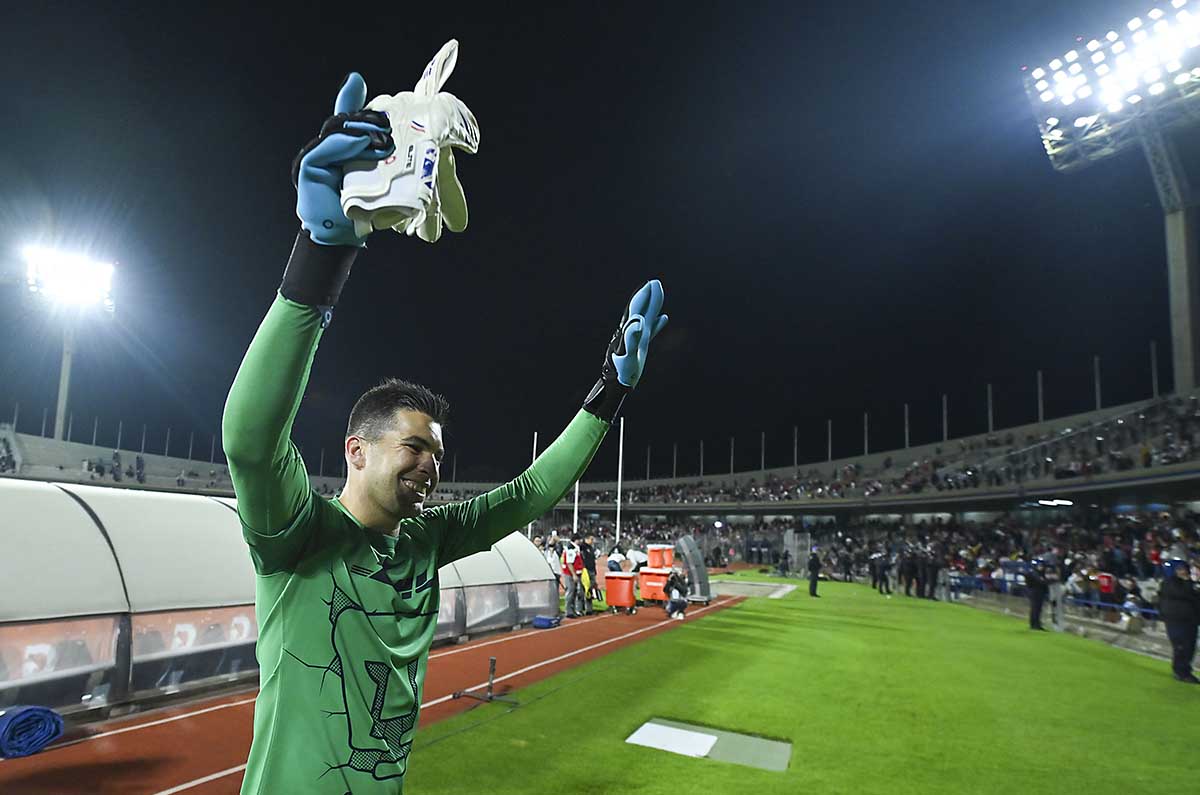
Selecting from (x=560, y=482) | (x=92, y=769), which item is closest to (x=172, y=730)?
(x=92, y=769)

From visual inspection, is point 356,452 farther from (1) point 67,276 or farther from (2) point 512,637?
(1) point 67,276

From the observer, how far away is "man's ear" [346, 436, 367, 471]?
6.66ft

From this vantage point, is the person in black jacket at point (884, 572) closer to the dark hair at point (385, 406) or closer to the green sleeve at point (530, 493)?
the green sleeve at point (530, 493)

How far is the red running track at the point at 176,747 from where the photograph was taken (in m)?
5.85

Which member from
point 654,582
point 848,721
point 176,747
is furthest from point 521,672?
point 654,582

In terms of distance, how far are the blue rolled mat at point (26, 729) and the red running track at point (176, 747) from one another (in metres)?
0.11

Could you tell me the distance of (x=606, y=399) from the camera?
2.50 metres

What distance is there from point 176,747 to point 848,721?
7448 mm

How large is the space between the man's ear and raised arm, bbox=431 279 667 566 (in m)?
0.44

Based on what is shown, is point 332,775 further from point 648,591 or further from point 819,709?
point 648,591

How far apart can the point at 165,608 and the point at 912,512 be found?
42.3 m

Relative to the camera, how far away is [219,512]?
33.9ft

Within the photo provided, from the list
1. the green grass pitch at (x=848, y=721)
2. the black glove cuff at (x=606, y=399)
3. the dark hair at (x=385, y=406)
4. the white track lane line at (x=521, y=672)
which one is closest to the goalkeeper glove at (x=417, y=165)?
the dark hair at (x=385, y=406)

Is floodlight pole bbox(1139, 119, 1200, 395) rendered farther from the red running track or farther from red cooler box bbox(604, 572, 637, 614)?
the red running track
